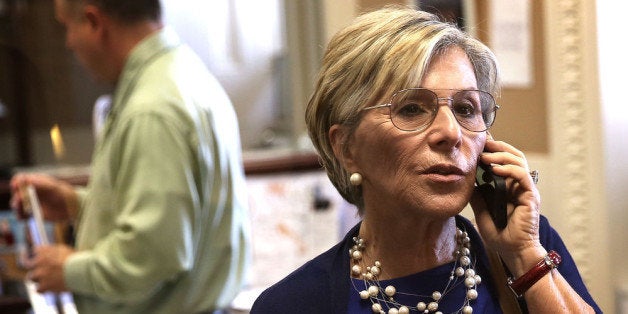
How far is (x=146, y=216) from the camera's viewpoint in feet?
6.34

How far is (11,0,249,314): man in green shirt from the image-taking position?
195 cm

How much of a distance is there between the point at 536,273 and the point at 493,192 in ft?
0.35

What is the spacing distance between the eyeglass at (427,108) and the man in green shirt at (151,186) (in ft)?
2.88

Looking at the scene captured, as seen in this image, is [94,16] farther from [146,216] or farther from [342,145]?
[342,145]

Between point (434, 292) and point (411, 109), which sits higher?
point (411, 109)

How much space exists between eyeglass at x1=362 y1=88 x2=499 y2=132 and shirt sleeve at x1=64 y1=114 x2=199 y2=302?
867 mm

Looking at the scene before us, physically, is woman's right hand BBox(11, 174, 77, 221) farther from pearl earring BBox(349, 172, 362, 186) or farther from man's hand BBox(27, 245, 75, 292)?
pearl earring BBox(349, 172, 362, 186)

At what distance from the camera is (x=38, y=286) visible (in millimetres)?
2098

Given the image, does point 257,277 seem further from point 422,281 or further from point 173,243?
point 422,281

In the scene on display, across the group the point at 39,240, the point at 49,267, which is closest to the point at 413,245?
the point at 49,267

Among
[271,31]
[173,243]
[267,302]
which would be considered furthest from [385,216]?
[271,31]

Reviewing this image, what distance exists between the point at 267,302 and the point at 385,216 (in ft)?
0.60

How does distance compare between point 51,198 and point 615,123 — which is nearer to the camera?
point 615,123

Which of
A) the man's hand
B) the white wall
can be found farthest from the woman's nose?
the man's hand
